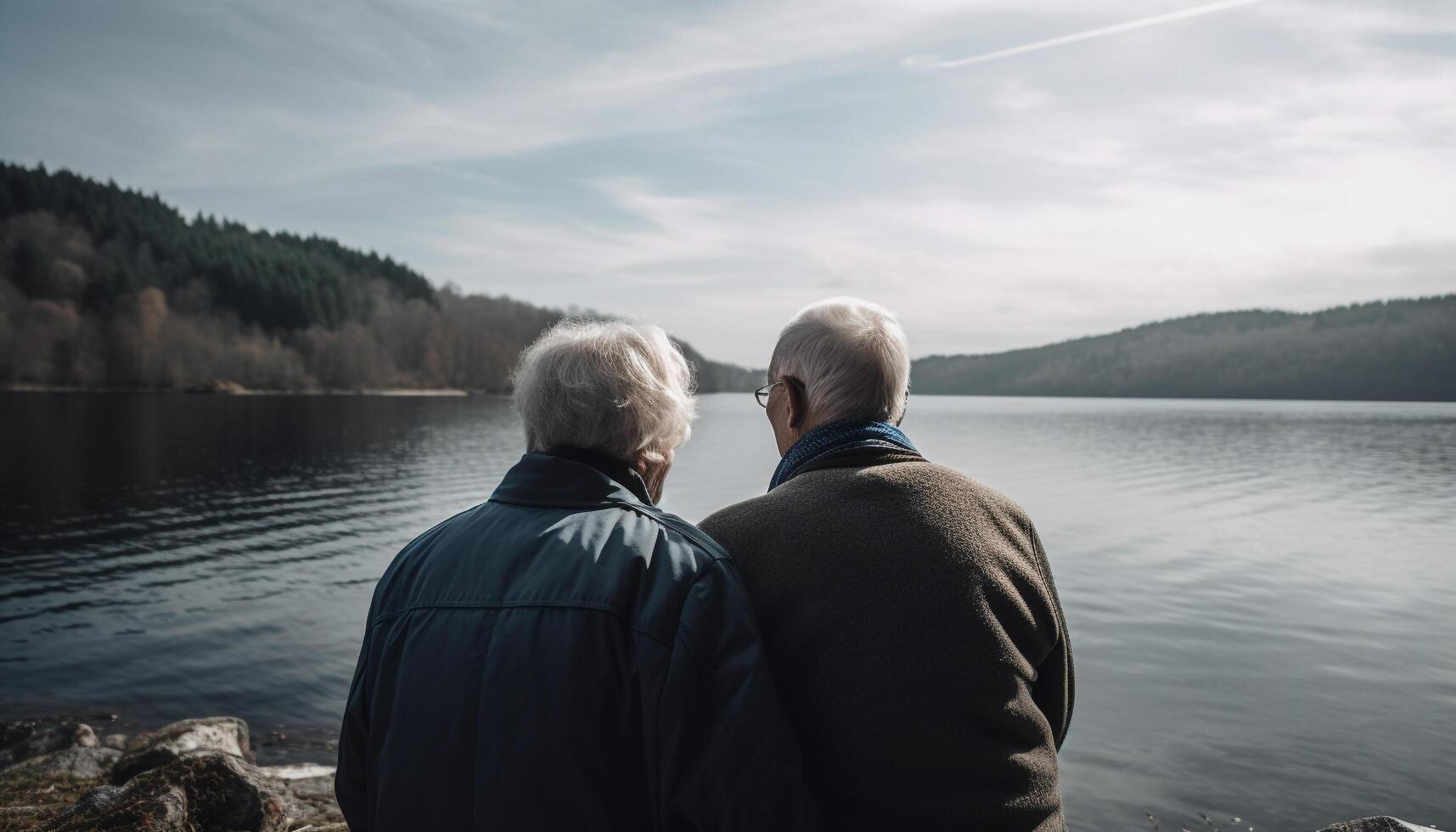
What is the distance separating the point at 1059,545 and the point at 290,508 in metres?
20.9

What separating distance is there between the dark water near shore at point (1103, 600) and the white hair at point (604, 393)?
6.62 meters

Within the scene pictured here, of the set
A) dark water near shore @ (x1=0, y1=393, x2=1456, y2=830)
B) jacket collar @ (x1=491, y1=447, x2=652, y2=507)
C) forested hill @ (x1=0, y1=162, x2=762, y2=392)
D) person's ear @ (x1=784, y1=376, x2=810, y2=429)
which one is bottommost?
dark water near shore @ (x1=0, y1=393, x2=1456, y2=830)

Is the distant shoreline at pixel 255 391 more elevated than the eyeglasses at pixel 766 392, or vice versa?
the eyeglasses at pixel 766 392

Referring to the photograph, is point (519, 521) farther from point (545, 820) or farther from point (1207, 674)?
point (1207, 674)

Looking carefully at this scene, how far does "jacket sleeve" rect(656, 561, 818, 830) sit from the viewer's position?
2.05m

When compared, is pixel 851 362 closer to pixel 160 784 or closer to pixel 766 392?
pixel 766 392

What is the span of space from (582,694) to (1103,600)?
14785 mm

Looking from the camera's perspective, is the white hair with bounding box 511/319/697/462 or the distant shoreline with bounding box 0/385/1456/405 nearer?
the white hair with bounding box 511/319/697/462

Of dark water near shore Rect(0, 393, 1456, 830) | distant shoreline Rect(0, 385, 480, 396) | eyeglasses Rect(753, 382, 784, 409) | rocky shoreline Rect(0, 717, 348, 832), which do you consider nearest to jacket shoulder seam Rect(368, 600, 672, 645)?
eyeglasses Rect(753, 382, 784, 409)

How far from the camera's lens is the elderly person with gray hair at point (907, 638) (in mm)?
2410

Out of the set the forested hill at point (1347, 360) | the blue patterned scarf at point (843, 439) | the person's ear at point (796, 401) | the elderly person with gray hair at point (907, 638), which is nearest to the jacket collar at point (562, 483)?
the elderly person with gray hair at point (907, 638)

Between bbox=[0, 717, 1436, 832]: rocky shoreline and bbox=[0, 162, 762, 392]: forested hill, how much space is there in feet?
325

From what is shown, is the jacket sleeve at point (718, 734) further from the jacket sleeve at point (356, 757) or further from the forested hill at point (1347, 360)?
the forested hill at point (1347, 360)

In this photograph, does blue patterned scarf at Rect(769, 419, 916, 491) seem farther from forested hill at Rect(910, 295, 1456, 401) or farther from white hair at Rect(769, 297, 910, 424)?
forested hill at Rect(910, 295, 1456, 401)
